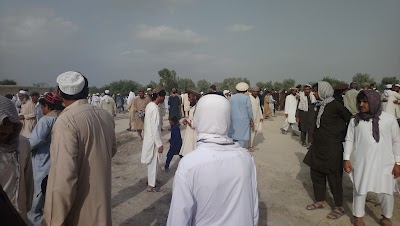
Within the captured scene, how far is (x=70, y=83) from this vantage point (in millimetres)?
2256

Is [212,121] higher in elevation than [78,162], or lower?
higher

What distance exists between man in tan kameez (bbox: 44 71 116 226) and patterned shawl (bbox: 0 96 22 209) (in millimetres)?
284

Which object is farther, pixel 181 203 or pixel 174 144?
pixel 174 144

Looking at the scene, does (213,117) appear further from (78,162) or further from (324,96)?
(324,96)

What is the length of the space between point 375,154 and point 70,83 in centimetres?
359

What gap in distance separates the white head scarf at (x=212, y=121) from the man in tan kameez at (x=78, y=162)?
955 millimetres

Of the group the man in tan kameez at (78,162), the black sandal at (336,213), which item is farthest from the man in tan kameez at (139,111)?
the man in tan kameez at (78,162)

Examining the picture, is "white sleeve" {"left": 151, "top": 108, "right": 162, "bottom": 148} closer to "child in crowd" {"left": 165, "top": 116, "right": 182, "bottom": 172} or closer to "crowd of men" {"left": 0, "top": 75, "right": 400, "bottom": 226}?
"child in crowd" {"left": 165, "top": 116, "right": 182, "bottom": 172}

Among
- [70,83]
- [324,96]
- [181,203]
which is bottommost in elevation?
[181,203]

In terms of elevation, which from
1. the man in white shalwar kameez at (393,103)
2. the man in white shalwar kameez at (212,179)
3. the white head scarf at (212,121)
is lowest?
the man in white shalwar kameez at (393,103)

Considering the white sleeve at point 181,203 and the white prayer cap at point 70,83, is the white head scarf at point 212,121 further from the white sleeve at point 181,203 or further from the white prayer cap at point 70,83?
the white prayer cap at point 70,83

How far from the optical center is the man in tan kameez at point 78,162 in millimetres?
1966

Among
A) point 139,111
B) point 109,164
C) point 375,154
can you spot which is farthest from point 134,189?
point 139,111

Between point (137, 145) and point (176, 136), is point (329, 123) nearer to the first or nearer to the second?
point (176, 136)
